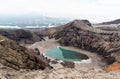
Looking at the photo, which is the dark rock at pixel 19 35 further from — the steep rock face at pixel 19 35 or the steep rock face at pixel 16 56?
the steep rock face at pixel 16 56

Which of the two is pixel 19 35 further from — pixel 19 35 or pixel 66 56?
pixel 66 56

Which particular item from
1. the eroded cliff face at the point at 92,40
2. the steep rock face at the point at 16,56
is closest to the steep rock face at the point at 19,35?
the eroded cliff face at the point at 92,40

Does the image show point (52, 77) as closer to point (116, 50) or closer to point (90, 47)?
point (116, 50)

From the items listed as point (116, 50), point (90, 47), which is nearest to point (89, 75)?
point (116, 50)

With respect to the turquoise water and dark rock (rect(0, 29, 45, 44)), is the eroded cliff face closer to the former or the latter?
the turquoise water

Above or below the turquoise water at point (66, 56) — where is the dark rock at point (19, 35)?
above

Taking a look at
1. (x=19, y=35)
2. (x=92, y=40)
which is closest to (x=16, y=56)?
(x=92, y=40)

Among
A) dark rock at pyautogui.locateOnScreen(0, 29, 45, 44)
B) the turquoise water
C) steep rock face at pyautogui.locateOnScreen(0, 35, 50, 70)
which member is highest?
steep rock face at pyautogui.locateOnScreen(0, 35, 50, 70)

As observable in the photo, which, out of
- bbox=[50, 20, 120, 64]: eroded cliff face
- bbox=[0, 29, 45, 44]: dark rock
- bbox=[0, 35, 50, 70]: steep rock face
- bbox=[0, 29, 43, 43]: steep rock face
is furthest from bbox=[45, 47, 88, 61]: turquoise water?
bbox=[0, 35, 50, 70]: steep rock face

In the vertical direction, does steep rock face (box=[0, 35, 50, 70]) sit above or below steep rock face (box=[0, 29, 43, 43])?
above
